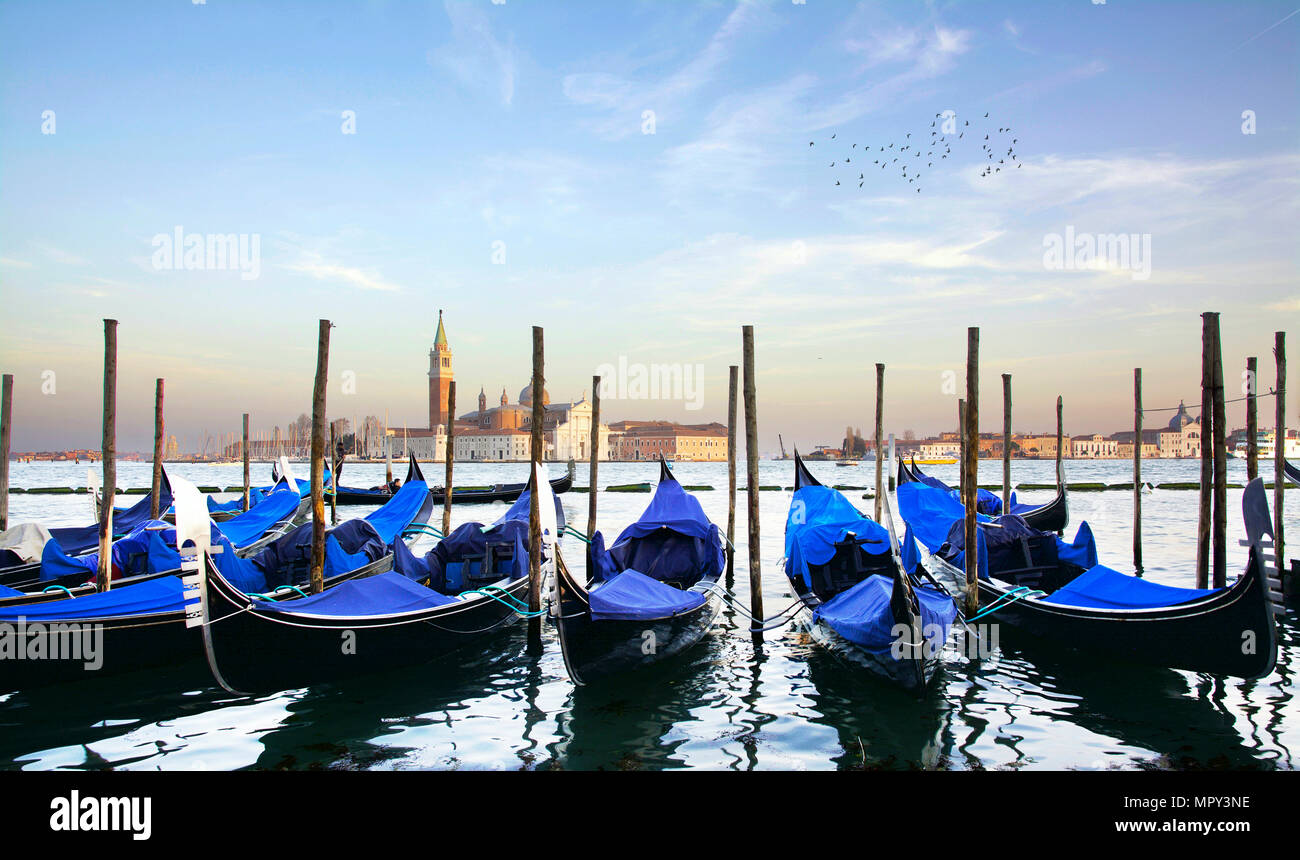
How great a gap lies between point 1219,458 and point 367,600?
5.58 meters

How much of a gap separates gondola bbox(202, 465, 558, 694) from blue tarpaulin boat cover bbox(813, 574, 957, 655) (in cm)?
176

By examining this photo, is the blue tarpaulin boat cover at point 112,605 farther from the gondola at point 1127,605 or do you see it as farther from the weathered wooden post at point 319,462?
the gondola at point 1127,605

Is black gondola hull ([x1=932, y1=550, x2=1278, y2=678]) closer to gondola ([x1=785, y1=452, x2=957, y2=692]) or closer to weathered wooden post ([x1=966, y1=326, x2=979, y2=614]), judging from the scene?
weathered wooden post ([x1=966, y1=326, x2=979, y2=614])

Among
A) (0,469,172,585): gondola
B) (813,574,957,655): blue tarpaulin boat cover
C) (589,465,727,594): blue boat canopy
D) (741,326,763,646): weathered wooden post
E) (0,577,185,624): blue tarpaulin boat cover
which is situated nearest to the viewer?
(0,577,185,624): blue tarpaulin boat cover

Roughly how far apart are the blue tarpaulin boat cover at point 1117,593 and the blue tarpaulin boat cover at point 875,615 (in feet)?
2.31

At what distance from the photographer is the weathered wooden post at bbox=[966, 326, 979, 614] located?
5297mm

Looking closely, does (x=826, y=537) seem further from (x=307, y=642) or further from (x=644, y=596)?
(x=307, y=642)

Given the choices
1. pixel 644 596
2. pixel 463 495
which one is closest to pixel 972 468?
pixel 644 596

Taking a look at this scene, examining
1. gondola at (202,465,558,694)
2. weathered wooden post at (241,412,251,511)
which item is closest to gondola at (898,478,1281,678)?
gondola at (202,465,558,694)

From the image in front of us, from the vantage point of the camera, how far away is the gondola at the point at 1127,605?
154 inches

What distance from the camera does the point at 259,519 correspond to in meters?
9.67

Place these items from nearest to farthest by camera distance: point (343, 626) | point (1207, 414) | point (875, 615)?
point (343, 626) < point (875, 615) < point (1207, 414)
